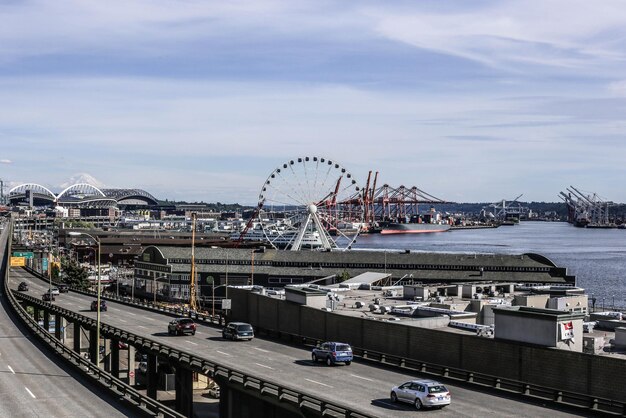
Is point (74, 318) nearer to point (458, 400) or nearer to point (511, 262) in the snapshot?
point (458, 400)

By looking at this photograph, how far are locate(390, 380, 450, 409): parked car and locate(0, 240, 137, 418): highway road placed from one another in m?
11.1

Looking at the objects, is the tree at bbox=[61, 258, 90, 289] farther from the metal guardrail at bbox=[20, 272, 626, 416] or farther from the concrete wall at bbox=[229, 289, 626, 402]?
the metal guardrail at bbox=[20, 272, 626, 416]

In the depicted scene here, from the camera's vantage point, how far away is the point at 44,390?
39.5 metres

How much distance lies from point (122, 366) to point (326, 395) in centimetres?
5231

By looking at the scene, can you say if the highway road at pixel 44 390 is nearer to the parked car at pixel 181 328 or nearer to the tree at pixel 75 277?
the parked car at pixel 181 328

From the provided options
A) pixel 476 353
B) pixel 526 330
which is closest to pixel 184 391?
pixel 476 353

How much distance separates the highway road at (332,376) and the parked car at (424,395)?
0.33 metres

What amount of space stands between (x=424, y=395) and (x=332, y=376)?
28.5ft

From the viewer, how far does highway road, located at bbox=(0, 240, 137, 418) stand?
113ft

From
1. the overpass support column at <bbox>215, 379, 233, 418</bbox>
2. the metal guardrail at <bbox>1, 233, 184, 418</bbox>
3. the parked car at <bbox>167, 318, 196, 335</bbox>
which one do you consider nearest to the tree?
the metal guardrail at <bbox>1, 233, 184, 418</bbox>

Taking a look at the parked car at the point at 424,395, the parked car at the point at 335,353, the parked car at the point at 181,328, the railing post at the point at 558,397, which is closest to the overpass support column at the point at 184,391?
the parked car at the point at 335,353

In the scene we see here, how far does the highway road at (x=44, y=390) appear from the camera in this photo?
34.5 meters

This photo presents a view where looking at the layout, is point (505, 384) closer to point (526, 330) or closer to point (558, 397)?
point (526, 330)

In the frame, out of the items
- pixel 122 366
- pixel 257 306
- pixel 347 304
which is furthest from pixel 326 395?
pixel 122 366
